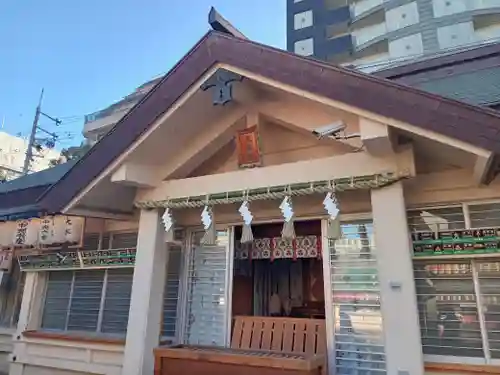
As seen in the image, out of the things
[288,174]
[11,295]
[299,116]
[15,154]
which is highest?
[15,154]

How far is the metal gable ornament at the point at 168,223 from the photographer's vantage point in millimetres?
5199

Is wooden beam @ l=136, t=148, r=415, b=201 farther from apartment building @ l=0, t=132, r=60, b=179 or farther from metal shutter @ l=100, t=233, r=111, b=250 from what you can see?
apartment building @ l=0, t=132, r=60, b=179

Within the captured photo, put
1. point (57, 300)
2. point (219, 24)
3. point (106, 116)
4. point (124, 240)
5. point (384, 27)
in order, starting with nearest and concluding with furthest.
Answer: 1. point (219, 24)
2. point (124, 240)
3. point (57, 300)
4. point (106, 116)
5. point (384, 27)

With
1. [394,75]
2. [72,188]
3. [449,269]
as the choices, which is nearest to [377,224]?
[449,269]

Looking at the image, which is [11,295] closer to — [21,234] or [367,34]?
[21,234]

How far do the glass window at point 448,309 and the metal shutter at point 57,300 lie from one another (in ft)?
18.3

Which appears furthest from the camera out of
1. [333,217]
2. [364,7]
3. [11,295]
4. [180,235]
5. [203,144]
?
[364,7]

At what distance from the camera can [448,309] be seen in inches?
161

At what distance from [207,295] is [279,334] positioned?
1.14 metres

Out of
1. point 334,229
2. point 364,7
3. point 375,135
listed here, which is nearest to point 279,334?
point 334,229

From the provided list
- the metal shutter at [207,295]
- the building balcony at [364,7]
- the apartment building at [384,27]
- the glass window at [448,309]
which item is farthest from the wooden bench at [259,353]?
the building balcony at [364,7]

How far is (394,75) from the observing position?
252 inches

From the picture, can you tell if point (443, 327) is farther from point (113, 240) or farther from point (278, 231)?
point (113, 240)

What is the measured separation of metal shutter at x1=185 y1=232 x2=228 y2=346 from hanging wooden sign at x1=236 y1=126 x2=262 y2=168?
1.20 m
